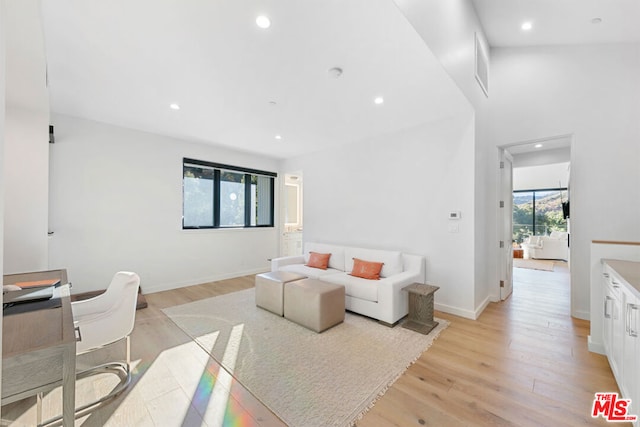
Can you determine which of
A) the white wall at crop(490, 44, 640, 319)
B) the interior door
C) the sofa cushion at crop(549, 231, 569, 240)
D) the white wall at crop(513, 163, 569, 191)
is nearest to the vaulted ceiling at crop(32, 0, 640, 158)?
the white wall at crop(490, 44, 640, 319)

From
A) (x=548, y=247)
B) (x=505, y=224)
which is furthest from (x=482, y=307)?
(x=548, y=247)

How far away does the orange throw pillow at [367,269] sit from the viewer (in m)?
3.62

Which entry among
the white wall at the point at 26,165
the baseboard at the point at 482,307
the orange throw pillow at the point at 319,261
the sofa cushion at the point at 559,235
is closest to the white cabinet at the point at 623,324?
the baseboard at the point at 482,307

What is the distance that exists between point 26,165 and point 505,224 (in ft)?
19.9

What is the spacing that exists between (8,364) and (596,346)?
159 inches

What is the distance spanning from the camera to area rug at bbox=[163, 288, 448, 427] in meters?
1.83

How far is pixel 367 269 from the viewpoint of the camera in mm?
3676

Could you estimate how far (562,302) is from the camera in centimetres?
391

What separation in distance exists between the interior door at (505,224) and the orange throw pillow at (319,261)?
2.65 m

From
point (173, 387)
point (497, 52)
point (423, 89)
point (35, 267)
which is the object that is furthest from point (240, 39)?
point (497, 52)

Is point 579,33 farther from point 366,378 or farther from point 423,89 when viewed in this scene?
point 366,378

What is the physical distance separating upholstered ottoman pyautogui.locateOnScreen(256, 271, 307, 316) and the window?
2.14m

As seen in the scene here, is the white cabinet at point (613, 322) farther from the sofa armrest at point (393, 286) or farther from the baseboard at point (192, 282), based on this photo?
the baseboard at point (192, 282)

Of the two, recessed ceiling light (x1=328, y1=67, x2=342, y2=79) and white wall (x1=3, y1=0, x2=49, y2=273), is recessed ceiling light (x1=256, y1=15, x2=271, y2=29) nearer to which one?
recessed ceiling light (x1=328, y1=67, x2=342, y2=79)
